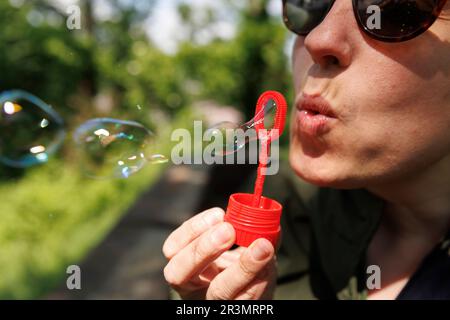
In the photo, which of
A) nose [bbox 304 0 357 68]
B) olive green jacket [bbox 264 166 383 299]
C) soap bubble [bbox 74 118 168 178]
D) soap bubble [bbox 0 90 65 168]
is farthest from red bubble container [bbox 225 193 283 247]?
soap bubble [bbox 0 90 65 168]

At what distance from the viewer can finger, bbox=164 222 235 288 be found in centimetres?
103

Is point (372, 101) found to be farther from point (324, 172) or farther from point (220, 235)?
point (220, 235)

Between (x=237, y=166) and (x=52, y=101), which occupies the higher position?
(x=52, y=101)

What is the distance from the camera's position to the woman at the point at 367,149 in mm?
1091

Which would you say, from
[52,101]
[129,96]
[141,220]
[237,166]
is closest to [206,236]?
[141,220]

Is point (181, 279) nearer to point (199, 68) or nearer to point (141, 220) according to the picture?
point (141, 220)

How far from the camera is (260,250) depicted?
1.01 m

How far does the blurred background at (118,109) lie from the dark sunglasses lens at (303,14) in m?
1.92

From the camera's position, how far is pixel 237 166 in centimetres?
594

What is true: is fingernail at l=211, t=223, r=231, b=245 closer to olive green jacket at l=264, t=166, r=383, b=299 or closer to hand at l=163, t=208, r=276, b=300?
hand at l=163, t=208, r=276, b=300

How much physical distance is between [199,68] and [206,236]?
9901 millimetres

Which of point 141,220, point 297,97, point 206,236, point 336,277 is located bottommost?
point 141,220

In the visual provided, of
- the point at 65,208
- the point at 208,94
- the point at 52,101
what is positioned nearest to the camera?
the point at 65,208

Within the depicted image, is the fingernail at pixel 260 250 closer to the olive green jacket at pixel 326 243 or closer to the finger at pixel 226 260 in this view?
the finger at pixel 226 260
